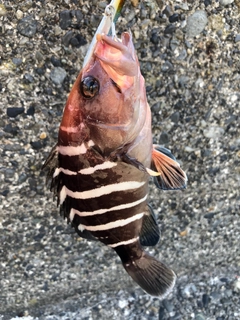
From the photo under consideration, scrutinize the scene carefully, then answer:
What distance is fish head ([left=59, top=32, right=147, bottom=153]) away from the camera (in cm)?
86

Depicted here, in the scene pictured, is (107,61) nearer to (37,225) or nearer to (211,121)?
(211,121)

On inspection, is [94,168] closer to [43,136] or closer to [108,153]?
[108,153]

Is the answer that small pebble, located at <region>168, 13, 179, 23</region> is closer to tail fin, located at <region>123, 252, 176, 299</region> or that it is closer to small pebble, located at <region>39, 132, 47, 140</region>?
small pebble, located at <region>39, 132, 47, 140</region>

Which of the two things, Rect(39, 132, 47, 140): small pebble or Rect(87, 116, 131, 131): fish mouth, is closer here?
Rect(87, 116, 131, 131): fish mouth

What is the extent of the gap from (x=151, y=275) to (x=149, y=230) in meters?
0.15

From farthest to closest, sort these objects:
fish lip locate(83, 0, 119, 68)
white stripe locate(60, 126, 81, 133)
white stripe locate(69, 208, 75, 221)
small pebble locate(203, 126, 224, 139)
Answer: small pebble locate(203, 126, 224, 139) < white stripe locate(69, 208, 75, 221) < white stripe locate(60, 126, 81, 133) < fish lip locate(83, 0, 119, 68)

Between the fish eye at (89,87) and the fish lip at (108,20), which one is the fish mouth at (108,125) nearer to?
the fish eye at (89,87)

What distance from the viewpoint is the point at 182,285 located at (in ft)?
6.05

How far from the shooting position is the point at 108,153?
3.12 ft

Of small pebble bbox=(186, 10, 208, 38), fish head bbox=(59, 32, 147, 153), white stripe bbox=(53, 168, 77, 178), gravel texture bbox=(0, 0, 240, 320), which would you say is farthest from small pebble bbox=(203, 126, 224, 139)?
white stripe bbox=(53, 168, 77, 178)

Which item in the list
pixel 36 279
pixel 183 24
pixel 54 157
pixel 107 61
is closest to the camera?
pixel 107 61

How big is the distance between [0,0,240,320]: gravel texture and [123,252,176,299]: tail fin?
380 millimetres

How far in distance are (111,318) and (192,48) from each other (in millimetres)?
1112

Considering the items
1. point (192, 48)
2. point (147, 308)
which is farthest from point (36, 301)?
point (192, 48)
